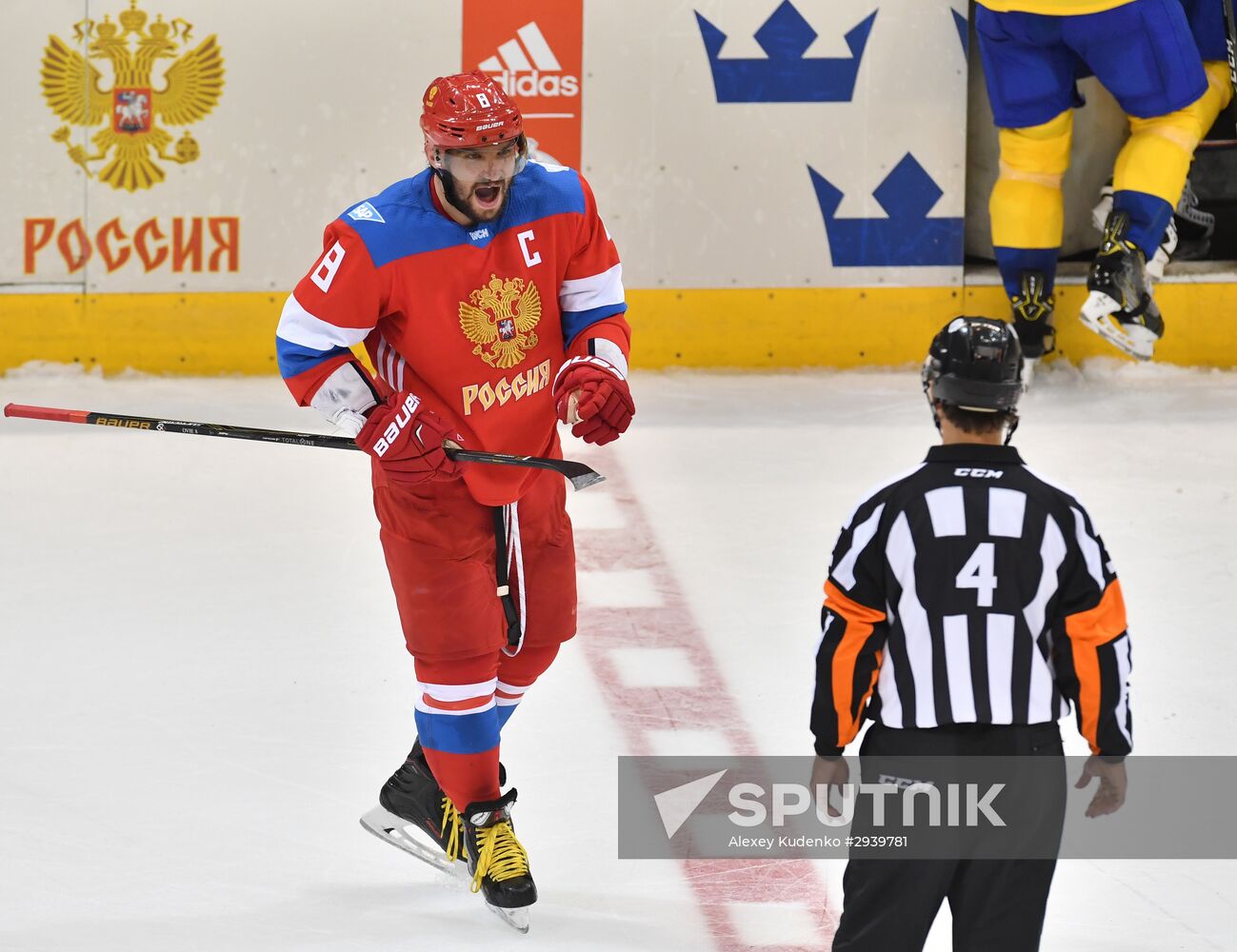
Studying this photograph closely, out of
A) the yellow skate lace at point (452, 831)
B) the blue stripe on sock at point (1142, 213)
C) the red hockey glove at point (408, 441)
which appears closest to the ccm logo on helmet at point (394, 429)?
the red hockey glove at point (408, 441)

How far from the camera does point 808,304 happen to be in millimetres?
6211

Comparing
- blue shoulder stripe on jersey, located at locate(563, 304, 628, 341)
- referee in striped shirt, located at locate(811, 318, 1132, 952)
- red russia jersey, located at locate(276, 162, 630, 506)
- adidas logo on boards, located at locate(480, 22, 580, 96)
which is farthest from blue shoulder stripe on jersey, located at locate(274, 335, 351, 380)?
adidas logo on boards, located at locate(480, 22, 580, 96)

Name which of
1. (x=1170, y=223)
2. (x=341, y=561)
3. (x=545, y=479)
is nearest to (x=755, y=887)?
(x=545, y=479)

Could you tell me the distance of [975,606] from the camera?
222 centimetres

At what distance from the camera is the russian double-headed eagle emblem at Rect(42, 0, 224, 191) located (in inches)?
233

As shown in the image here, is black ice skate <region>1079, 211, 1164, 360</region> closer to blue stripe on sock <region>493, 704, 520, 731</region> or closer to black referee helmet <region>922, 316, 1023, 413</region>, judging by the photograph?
blue stripe on sock <region>493, 704, 520, 731</region>

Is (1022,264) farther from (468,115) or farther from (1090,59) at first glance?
(468,115)

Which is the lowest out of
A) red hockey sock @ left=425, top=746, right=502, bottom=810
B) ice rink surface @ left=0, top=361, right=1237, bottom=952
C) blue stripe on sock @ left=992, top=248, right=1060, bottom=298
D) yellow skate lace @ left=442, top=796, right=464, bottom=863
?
ice rink surface @ left=0, top=361, right=1237, bottom=952

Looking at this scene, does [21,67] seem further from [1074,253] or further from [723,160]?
[1074,253]

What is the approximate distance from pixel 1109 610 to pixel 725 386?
389cm

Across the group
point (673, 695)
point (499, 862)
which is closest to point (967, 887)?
point (499, 862)

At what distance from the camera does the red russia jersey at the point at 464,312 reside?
288 cm

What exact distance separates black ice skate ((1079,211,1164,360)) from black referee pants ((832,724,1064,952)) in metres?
3.75

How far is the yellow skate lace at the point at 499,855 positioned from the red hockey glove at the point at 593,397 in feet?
2.00
